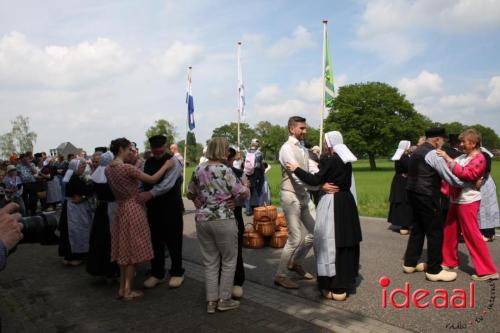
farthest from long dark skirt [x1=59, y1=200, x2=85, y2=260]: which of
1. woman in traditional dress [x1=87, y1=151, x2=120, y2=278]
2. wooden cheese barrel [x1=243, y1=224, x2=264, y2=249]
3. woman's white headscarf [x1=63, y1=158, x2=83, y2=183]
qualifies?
wooden cheese barrel [x1=243, y1=224, x2=264, y2=249]

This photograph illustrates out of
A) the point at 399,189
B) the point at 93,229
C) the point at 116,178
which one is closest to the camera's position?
the point at 116,178

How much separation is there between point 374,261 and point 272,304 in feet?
7.92

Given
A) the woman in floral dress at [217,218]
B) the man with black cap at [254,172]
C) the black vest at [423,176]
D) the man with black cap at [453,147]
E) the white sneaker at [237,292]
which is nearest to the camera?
the woman in floral dress at [217,218]

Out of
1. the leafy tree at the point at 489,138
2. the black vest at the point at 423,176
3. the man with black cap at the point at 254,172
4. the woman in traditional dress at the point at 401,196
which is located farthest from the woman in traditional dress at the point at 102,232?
the leafy tree at the point at 489,138

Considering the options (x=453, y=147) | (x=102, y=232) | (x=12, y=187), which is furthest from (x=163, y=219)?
(x=12, y=187)

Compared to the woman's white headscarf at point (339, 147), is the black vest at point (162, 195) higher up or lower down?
lower down

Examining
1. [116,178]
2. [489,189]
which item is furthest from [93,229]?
[489,189]

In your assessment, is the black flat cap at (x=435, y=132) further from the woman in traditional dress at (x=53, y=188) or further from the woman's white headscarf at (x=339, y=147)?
the woman in traditional dress at (x=53, y=188)

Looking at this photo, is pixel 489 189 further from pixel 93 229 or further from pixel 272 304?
pixel 93 229

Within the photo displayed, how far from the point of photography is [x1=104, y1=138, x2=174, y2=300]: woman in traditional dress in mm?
5016

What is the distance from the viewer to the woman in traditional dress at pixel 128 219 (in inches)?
197

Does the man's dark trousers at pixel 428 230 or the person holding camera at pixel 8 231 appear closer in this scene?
the person holding camera at pixel 8 231

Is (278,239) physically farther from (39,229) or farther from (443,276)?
(39,229)

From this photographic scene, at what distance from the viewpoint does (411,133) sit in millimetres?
57375
